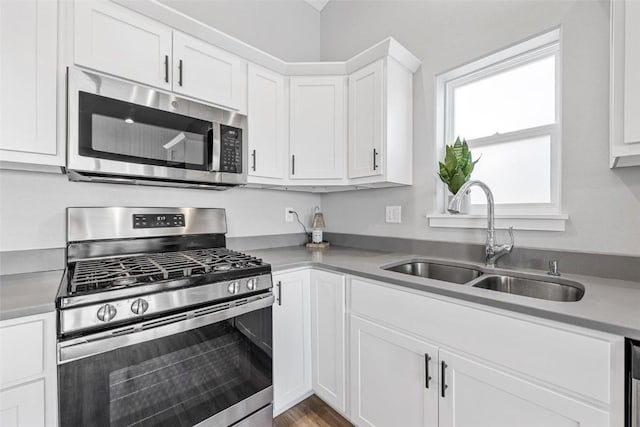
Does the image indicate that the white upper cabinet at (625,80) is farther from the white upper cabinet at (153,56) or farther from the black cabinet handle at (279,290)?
the white upper cabinet at (153,56)

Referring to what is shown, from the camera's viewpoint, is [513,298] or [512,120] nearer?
[513,298]

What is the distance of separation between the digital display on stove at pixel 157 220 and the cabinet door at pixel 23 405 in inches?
34.3

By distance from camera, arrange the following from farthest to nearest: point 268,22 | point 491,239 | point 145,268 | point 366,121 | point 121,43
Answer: point 268,22 → point 366,121 → point 491,239 → point 121,43 → point 145,268

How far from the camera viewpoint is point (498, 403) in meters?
0.97

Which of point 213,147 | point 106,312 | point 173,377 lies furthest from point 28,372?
point 213,147

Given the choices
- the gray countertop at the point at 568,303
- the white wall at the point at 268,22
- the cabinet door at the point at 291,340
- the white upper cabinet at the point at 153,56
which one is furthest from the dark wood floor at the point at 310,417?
the white wall at the point at 268,22

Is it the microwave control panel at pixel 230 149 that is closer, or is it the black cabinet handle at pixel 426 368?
the black cabinet handle at pixel 426 368

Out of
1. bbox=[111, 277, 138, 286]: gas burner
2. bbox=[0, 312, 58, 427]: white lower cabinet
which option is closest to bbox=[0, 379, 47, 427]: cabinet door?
bbox=[0, 312, 58, 427]: white lower cabinet

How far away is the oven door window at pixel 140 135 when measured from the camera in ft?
4.17

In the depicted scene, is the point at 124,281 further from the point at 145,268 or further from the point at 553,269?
the point at 553,269

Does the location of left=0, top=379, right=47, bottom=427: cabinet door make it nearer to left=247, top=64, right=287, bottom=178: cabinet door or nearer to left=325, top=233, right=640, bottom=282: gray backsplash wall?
left=247, top=64, right=287, bottom=178: cabinet door

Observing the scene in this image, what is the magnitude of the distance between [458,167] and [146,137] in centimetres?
172

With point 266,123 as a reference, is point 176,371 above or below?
below

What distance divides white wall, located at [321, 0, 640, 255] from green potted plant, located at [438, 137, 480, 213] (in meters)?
0.16
